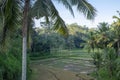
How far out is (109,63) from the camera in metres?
23.3

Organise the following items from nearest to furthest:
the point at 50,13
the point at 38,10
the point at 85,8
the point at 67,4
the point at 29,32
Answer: the point at 38,10 → the point at 85,8 → the point at 67,4 → the point at 50,13 → the point at 29,32

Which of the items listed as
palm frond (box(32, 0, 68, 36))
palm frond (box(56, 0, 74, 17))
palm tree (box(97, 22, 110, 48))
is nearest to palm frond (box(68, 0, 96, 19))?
palm frond (box(56, 0, 74, 17))

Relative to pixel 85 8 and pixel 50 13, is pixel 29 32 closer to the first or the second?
pixel 50 13

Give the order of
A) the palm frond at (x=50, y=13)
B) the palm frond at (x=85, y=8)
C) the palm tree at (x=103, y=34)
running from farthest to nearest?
the palm tree at (x=103, y=34), the palm frond at (x=85, y=8), the palm frond at (x=50, y=13)

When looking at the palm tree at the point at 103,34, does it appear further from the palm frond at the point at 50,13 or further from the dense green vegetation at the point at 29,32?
the palm frond at the point at 50,13

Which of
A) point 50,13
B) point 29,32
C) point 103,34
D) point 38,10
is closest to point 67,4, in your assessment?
point 50,13

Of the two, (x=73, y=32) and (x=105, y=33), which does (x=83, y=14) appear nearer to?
(x=105, y=33)

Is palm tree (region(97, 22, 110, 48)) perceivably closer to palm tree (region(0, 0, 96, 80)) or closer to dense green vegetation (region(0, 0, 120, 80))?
dense green vegetation (region(0, 0, 120, 80))

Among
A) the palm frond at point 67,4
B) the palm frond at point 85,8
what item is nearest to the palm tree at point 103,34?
the palm frond at point 67,4

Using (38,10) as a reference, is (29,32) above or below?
below

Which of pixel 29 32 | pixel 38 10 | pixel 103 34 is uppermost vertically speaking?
pixel 103 34

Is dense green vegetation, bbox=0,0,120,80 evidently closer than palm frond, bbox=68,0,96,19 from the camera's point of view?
Yes

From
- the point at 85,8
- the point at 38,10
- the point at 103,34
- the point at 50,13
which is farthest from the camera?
the point at 103,34

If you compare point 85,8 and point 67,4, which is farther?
point 67,4
